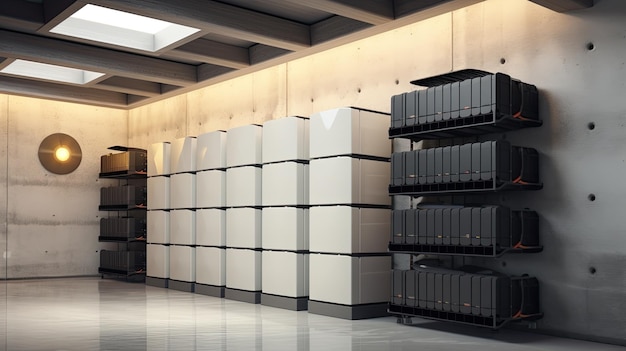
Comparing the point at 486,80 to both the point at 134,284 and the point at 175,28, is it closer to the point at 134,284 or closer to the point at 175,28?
the point at 175,28

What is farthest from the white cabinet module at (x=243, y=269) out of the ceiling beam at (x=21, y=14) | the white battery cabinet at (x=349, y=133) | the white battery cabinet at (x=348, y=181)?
the ceiling beam at (x=21, y=14)

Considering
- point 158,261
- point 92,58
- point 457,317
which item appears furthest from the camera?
point 158,261

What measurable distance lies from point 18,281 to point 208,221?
5.73m

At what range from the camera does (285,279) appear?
35.9 ft

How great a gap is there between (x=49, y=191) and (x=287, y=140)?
8.24m

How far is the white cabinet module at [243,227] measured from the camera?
11734 mm

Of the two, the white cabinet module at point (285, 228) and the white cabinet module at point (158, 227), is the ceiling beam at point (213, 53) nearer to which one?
the white cabinet module at point (285, 228)

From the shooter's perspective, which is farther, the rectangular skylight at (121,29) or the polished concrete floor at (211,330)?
the rectangular skylight at (121,29)

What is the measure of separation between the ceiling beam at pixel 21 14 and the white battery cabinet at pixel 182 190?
4536 millimetres

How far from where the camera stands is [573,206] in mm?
8070

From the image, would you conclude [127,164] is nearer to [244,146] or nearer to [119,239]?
[119,239]

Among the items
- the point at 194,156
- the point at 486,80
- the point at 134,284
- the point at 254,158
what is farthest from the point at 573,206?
the point at 134,284

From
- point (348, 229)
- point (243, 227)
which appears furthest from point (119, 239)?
A: point (348, 229)

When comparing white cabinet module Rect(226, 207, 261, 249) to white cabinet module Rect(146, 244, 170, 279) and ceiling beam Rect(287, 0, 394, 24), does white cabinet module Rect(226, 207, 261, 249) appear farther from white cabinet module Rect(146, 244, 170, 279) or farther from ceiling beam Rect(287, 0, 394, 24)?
ceiling beam Rect(287, 0, 394, 24)
